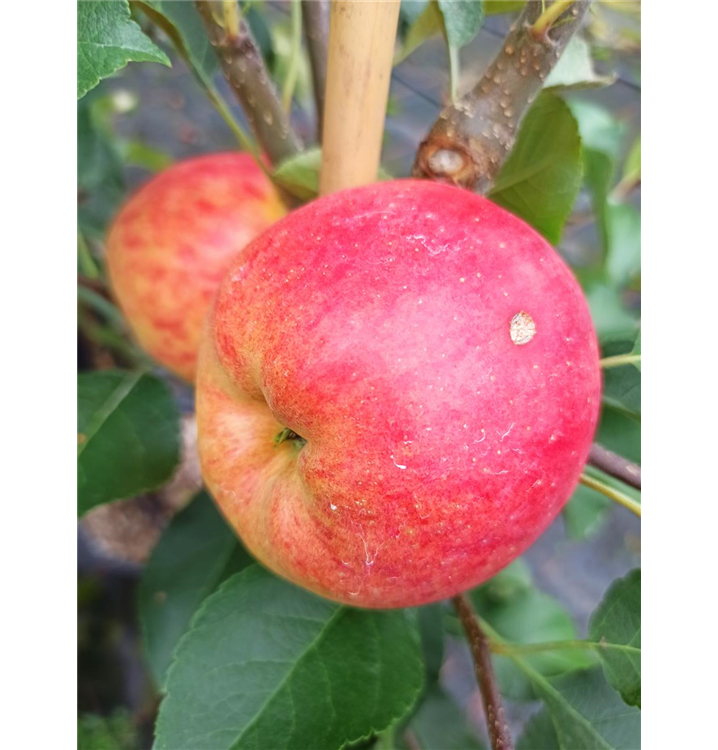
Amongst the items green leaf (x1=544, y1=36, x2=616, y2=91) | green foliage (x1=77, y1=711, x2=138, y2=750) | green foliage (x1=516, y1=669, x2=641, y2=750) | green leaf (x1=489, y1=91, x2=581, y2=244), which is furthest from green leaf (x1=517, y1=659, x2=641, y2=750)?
green foliage (x1=77, y1=711, x2=138, y2=750)

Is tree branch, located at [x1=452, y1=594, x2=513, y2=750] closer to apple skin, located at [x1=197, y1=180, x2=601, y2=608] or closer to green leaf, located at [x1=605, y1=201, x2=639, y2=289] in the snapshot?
apple skin, located at [x1=197, y1=180, x2=601, y2=608]

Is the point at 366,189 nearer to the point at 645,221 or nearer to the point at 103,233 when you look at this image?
the point at 645,221

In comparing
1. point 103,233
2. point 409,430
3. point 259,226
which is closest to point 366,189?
point 409,430

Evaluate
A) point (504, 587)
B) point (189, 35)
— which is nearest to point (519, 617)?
point (504, 587)

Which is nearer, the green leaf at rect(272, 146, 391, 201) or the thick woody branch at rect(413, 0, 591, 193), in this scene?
the thick woody branch at rect(413, 0, 591, 193)

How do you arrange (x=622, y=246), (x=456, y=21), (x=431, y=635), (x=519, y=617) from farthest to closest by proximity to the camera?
1. (x=622, y=246)
2. (x=519, y=617)
3. (x=431, y=635)
4. (x=456, y=21)

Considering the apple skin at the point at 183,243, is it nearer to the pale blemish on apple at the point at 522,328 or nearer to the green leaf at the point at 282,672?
the green leaf at the point at 282,672

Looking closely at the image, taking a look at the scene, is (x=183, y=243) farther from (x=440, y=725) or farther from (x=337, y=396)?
(x=440, y=725)
